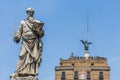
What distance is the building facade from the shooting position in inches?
7077

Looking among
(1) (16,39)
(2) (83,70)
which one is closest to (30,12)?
(1) (16,39)

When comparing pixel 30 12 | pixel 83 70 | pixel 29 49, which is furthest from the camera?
pixel 83 70

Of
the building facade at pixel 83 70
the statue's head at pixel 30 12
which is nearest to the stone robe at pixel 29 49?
the statue's head at pixel 30 12

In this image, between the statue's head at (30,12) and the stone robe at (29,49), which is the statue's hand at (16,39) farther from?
the statue's head at (30,12)

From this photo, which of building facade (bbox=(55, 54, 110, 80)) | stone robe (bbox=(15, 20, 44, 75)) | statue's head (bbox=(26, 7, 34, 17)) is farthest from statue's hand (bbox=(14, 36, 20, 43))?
building facade (bbox=(55, 54, 110, 80))

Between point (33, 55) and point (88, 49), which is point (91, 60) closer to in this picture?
point (88, 49)

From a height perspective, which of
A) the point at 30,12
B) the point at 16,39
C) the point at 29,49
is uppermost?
the point at 30,12

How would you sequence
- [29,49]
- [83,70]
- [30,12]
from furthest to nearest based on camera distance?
[83,70] < [30,12] < [29,49]

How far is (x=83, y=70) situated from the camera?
179 metres

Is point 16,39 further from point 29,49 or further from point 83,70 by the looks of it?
point 83,70

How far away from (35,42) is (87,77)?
532 feet

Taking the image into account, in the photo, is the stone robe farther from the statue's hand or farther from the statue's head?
the statue's head

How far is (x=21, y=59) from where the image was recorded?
19531mm

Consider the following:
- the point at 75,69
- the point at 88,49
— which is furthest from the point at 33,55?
the point at 88,49
